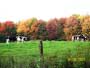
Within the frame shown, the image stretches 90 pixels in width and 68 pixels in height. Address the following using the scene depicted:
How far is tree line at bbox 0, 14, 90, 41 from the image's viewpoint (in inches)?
1801

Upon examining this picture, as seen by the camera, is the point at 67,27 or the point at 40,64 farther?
the point at 67,27

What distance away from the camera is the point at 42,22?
52.5 m

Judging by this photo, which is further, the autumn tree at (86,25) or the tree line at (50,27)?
the tree line at (50,27)

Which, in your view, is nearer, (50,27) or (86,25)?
(86,25)

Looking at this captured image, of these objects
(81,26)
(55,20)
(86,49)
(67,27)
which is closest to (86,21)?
(81,26)

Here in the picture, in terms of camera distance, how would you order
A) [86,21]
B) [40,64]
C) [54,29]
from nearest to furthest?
[40,64] < [86,21] < [54,29]

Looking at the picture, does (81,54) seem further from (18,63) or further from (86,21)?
(86,21)

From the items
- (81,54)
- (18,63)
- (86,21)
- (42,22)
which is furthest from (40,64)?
(42,22)

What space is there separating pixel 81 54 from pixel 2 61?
1.63 m

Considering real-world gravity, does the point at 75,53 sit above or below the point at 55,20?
below

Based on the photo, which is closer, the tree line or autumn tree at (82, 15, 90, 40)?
autumn tree at (82, 15, 90, 40)

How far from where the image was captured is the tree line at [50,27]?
150ft

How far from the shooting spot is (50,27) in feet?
169

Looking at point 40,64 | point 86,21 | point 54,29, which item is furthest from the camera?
point 54,29
